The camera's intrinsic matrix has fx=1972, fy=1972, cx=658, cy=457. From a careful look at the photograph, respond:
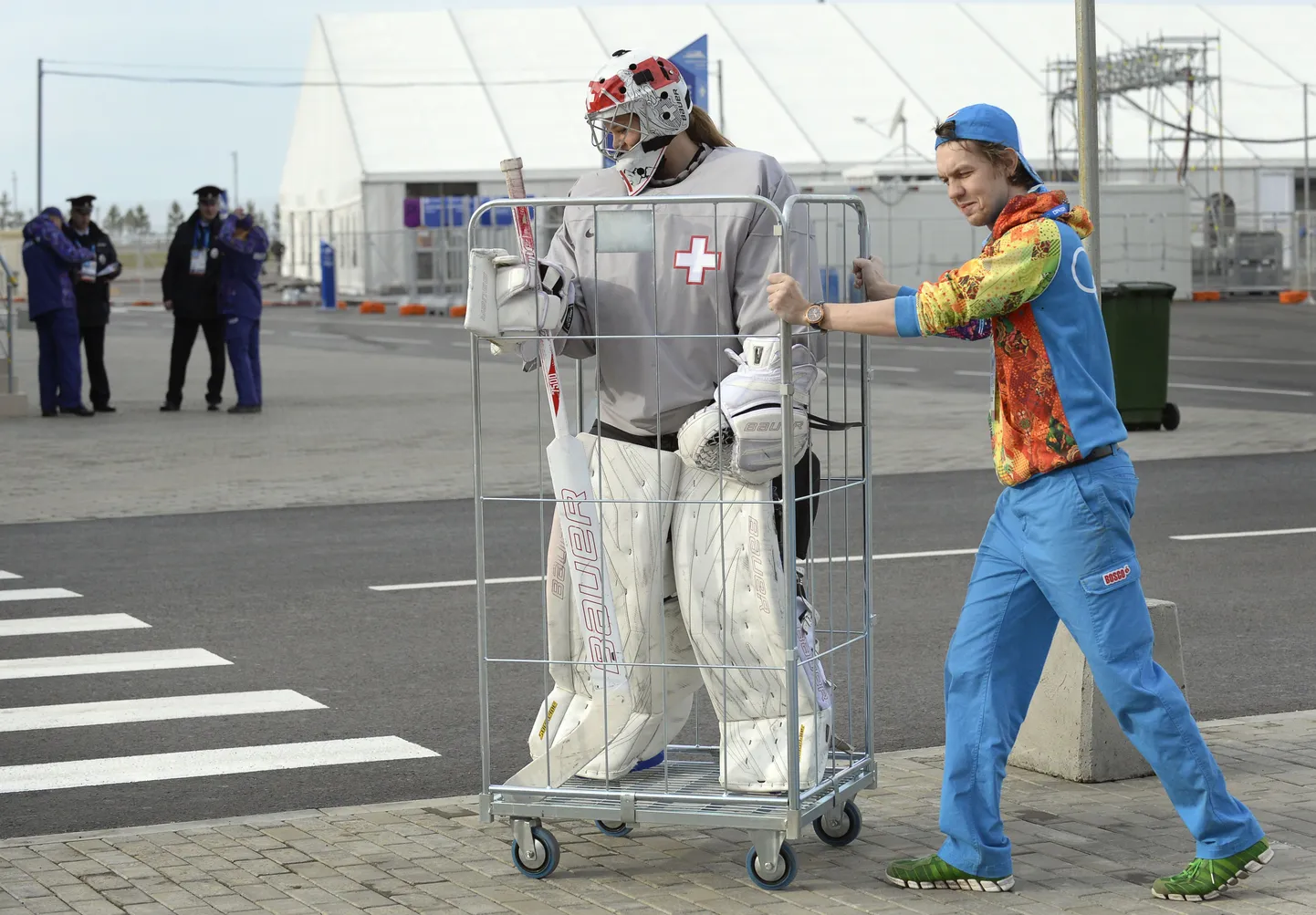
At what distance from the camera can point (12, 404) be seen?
19.4m

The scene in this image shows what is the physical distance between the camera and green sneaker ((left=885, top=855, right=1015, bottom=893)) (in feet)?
15.8

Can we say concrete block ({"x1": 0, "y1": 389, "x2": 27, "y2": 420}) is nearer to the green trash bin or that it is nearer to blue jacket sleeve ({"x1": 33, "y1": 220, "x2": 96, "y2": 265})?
blue jacket sleeve ({"x1": 33, "y1": 220, "x2": 96, "y2": 265})

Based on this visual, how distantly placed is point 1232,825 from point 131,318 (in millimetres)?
40215

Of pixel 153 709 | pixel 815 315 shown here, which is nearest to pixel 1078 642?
pixel 815 315

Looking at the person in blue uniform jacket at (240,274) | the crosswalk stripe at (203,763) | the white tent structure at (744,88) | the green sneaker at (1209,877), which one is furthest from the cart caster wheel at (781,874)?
the white tent structure at (744,88)

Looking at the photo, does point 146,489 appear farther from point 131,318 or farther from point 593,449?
point 131,318

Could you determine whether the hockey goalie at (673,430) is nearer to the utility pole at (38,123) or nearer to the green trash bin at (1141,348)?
the green trash bin at (1141,348)

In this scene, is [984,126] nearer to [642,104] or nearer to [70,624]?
[642,104]

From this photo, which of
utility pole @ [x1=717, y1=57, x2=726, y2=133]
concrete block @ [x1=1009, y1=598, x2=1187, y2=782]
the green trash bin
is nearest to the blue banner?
the green trash bin

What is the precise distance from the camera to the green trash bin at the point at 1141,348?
16.4 m

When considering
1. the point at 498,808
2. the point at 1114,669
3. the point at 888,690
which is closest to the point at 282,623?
the point at 888,690

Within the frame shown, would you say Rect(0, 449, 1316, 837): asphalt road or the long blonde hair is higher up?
the long blonde hair

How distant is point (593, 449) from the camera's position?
17.0 feet

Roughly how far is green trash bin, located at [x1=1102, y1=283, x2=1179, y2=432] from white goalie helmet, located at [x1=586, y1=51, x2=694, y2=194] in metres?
11.7
